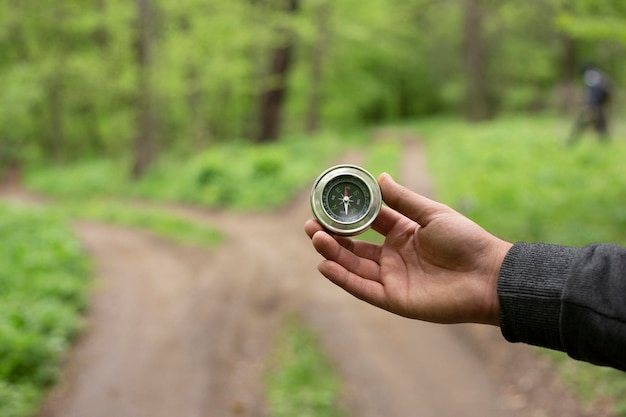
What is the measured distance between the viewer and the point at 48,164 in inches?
1139

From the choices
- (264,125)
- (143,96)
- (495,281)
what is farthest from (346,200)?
(264,125)

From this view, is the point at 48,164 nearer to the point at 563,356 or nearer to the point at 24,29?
the point at 24,29

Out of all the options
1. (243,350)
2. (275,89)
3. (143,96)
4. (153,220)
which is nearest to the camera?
(243,350)

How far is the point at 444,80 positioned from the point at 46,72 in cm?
2291

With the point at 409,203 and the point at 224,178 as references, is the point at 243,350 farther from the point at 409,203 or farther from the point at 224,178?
the point at 224,178

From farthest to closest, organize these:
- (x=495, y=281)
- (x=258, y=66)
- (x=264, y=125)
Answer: (x=258, y=66) < (x=264, y=125) < (x=495, y=281)

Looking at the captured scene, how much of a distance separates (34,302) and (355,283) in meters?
5.58

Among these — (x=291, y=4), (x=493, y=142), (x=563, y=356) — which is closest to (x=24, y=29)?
(x=291, y=4)

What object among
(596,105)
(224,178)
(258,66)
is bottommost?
(224,178)

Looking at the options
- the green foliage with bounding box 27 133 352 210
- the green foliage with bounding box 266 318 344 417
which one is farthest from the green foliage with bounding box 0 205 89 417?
the green foliage with bounding box 27 133 352 210

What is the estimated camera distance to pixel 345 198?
122 inches

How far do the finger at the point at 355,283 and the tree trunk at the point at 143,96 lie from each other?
650 inches

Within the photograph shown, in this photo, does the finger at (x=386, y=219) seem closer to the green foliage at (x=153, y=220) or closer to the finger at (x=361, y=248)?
the finger at (x=361, y=248)

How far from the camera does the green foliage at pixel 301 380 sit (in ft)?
18.8
